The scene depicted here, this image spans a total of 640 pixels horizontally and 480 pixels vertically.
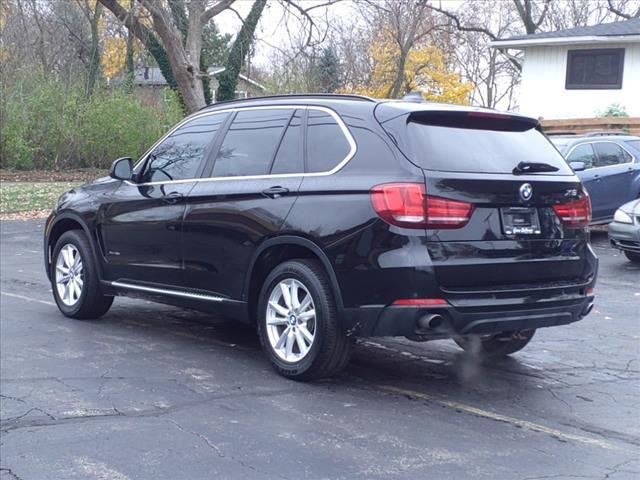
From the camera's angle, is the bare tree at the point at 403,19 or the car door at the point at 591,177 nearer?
the car door at the point at 591,177

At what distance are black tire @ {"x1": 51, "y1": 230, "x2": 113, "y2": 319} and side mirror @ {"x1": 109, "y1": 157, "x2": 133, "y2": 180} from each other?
0.74 meters

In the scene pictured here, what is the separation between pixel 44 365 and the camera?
6.58 meters

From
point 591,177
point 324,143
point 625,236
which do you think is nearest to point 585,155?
point 591,177

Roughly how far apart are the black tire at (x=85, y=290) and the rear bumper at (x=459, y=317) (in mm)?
3173

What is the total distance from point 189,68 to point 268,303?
19446mm

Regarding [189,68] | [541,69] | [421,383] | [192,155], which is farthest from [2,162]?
[421,383]

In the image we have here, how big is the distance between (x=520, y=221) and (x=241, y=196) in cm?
196

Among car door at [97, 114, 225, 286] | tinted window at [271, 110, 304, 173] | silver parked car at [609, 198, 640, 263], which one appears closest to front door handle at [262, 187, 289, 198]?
tinted window at [271, 110, 304, 173]

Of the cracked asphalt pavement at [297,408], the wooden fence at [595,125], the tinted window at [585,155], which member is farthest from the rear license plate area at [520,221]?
the wooden fence at [595,125]

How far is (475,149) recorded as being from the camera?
5.94 m

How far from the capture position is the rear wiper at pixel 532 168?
5953 mm

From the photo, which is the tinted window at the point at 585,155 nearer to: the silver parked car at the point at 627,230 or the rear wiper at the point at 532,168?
the silver parked car at the point at 627,230

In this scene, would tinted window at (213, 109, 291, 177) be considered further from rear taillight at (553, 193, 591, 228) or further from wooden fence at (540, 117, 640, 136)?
wooden fence at (540, 117, 640, 136)

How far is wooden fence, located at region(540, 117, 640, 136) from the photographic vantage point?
77.0 ft
